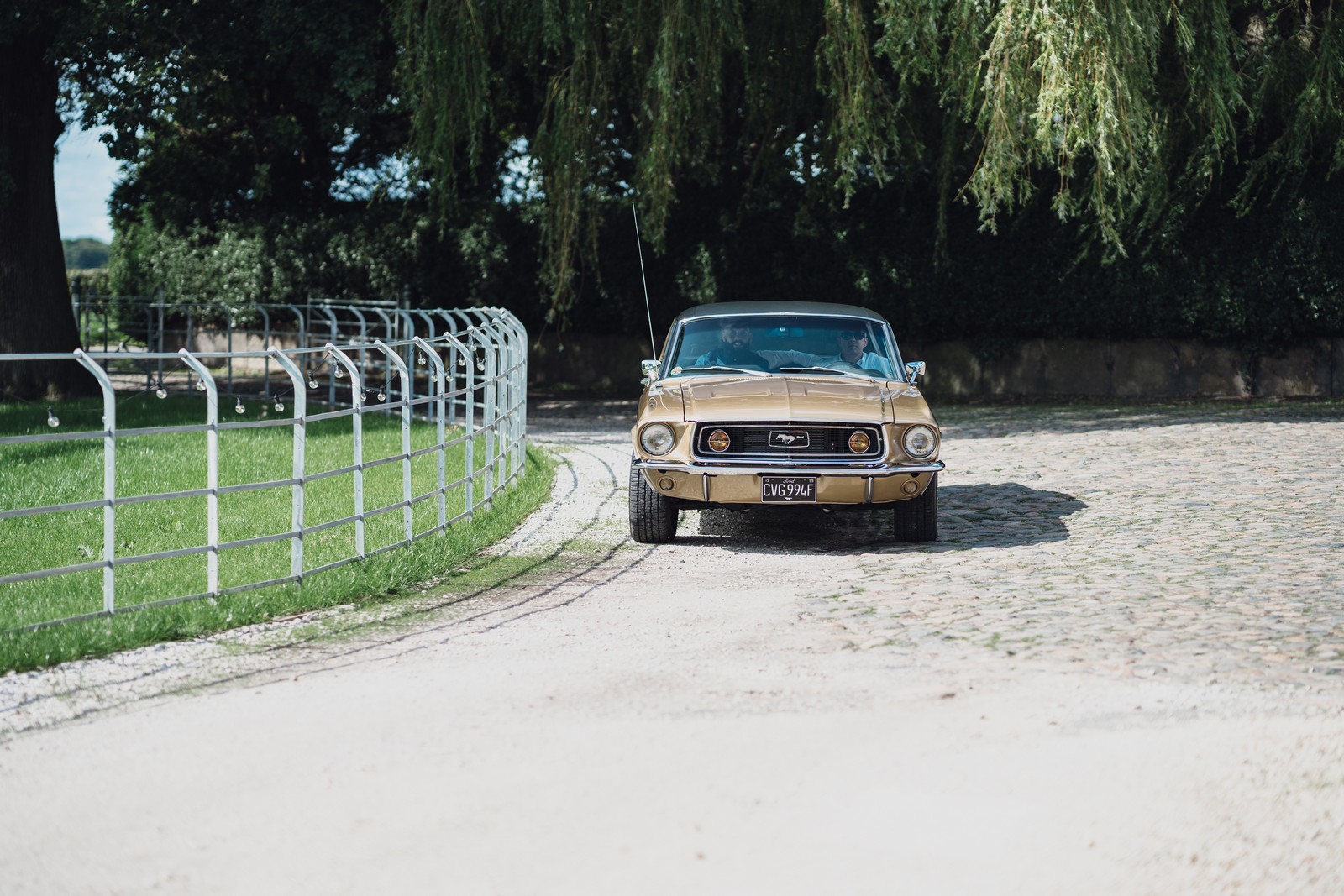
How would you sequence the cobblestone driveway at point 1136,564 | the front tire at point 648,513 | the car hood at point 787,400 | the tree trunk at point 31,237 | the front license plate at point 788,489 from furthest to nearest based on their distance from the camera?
the tree trunk at point 31,237 → the front tire at point 648,513 → the car hood at point 787,400 → the front license plate at point 788,489 → the cobblestone driveway at point 1136,564

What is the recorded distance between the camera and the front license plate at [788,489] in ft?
31.3

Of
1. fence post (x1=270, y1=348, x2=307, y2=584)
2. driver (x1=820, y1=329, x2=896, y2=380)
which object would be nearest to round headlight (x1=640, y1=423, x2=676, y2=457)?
driver (x1=820, y1=329, x2=896, y2=380)

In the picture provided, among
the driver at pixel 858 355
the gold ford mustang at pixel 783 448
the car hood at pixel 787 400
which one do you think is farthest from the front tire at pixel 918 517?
the driver at pixel 858 355

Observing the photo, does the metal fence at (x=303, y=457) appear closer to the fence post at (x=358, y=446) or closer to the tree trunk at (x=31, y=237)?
the fence post at (x=358, y=446)

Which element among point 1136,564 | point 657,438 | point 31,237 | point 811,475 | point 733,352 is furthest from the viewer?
point 31,237

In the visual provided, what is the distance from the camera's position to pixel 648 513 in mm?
10070

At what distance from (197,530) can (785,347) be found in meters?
4.56

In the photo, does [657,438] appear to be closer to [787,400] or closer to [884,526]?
[787,400]

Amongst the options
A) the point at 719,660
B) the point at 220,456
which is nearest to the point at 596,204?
the point at 220,456

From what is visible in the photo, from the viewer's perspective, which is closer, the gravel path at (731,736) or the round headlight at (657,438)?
the gravel path at (731,736)

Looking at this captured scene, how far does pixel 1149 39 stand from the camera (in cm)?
1588

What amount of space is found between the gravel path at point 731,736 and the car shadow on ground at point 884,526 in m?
0.48

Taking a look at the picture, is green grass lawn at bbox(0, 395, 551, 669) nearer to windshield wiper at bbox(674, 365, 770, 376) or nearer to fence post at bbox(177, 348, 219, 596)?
fence post at bbox(177, 348, 219, 596)

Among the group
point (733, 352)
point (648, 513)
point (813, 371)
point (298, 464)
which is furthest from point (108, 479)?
point (813, 371)
